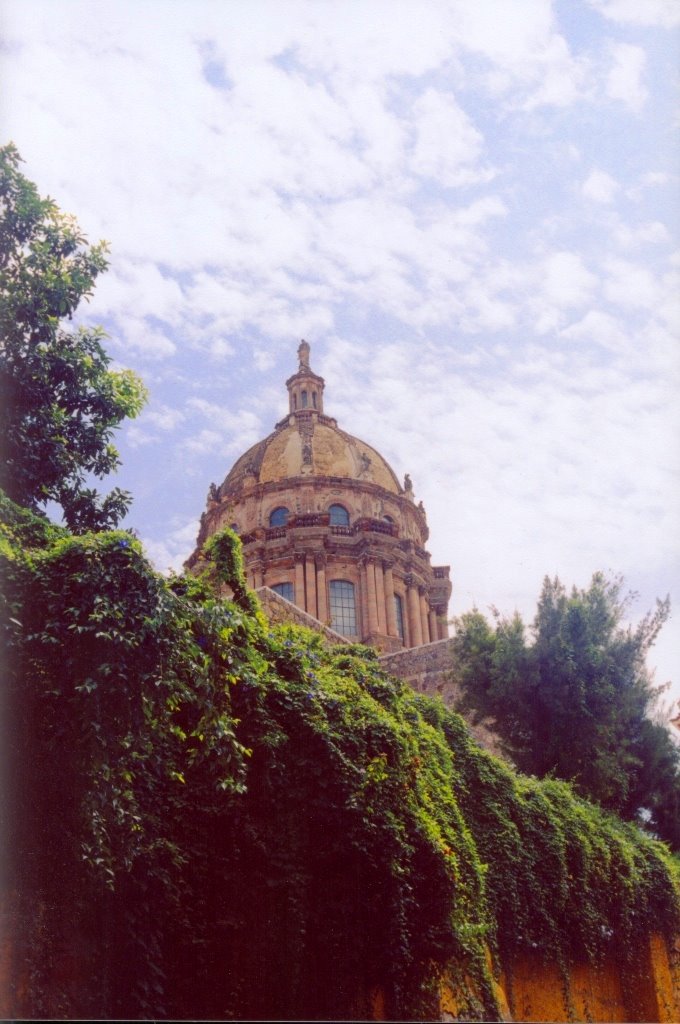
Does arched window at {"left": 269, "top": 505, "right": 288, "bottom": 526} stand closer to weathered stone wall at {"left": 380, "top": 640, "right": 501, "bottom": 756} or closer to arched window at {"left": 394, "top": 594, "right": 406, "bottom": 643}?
arched window at {"left": 394, "top": 594, "right": 406, "bottom": 643}

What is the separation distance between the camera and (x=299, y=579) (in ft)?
124

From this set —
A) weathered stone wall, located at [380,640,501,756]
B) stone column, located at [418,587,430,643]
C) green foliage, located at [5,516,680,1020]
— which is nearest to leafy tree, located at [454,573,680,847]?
weathered stone wall, located at [380,640,501,756]

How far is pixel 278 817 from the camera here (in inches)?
413

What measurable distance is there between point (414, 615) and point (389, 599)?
4.71 ft

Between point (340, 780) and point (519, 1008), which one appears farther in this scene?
point (519, 1008)

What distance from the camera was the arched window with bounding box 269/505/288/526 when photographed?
3975cm

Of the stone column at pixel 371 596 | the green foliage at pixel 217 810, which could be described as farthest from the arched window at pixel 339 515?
the green foliage at pixel 217 810

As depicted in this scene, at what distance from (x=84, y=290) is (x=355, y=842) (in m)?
7.39

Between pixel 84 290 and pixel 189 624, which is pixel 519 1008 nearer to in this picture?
pixel 189 624

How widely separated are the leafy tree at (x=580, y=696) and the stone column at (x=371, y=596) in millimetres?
14174

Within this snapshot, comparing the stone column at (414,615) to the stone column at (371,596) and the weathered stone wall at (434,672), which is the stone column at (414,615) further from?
the weathered stone wall at (434,672)

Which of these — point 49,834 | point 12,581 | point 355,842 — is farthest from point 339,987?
point 12,581

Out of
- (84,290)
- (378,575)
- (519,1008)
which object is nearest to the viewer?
(84,290)

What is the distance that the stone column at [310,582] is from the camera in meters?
37.3
